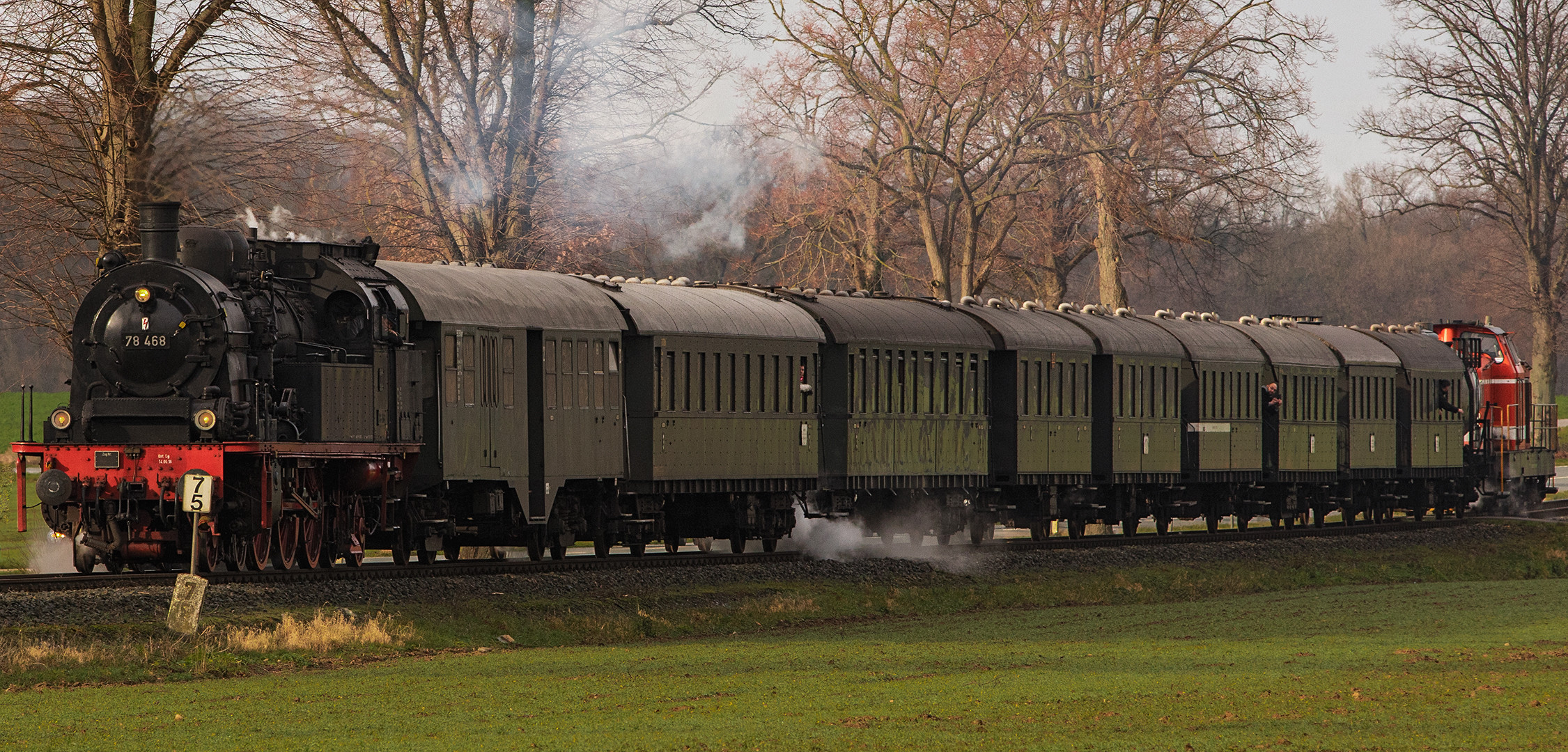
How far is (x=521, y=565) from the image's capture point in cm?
2250

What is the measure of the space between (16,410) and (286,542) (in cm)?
6089

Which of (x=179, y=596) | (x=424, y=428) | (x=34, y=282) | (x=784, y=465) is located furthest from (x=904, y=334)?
(x=179, y=596)

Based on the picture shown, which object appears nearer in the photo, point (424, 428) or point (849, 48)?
point (424, 428)

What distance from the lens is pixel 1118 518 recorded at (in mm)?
35031

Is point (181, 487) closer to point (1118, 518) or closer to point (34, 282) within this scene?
point (34, 282)

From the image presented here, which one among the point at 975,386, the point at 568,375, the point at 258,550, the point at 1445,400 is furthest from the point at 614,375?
the point at 1445,400

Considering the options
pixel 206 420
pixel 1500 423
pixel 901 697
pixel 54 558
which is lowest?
pixel 901 697

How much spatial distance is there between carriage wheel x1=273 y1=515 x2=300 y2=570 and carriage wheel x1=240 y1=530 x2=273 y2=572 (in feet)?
0.28

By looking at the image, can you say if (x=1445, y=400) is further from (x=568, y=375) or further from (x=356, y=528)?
(x=356, y=528)

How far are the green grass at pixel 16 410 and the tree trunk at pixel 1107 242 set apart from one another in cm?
3473

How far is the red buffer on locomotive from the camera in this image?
45250 mm

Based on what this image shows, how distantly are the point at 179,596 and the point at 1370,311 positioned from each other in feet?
339

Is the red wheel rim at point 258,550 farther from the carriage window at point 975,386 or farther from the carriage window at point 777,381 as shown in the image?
the carriage window at point 975,386

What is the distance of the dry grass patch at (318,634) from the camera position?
56.1 feet
